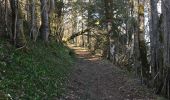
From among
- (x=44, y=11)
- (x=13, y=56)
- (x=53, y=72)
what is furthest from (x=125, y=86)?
(x=44, y=11)

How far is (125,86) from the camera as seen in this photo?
1619 centimetres

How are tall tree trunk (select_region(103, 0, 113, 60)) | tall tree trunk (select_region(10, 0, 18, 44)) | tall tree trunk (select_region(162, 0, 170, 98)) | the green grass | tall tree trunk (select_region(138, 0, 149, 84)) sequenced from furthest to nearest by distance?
tall tree trunk (select_region(103, 0, 113, 60)) < tall tree trunk (select_region(138, 0, 149, 84)) < tall tree trunk (select_region(162, 0, 170, 98)) < tall tree trunk (select_region(10, 0, 18, 44)) < the green grass

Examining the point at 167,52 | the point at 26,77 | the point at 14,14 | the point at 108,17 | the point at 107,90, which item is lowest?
the point at 107,90

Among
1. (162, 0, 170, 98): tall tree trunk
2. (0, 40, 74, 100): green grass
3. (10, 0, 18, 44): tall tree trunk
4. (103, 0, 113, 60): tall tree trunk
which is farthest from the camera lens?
(103, 0, 113, 60): tall tree trunk

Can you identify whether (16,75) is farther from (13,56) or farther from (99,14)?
(99,14)

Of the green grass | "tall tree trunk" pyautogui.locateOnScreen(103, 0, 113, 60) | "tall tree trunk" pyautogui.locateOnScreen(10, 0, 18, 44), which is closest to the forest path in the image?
the green grass

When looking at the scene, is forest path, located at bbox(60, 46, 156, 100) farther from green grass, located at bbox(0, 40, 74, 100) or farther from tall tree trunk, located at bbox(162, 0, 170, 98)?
tall tree trunk, located at bbox(162, 0, 170, 98)

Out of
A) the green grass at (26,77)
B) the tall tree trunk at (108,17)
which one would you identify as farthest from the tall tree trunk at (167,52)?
the tall tree trunk at (108,17)

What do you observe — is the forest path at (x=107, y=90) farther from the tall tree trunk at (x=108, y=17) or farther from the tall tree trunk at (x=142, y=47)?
the tall tree trunk at (x=108, y=17)

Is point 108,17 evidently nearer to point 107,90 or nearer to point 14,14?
point 107,90

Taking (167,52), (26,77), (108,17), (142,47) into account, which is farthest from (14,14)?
(108,17)

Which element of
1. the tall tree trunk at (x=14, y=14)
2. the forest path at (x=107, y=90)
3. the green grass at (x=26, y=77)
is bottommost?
the forest path at (x=107, y=90)

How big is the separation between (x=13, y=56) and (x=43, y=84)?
1.74m

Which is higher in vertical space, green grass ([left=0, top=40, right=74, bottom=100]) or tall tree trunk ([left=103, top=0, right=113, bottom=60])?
tall tree trunk ([left=103, top=0, right=113, bottom=60])
